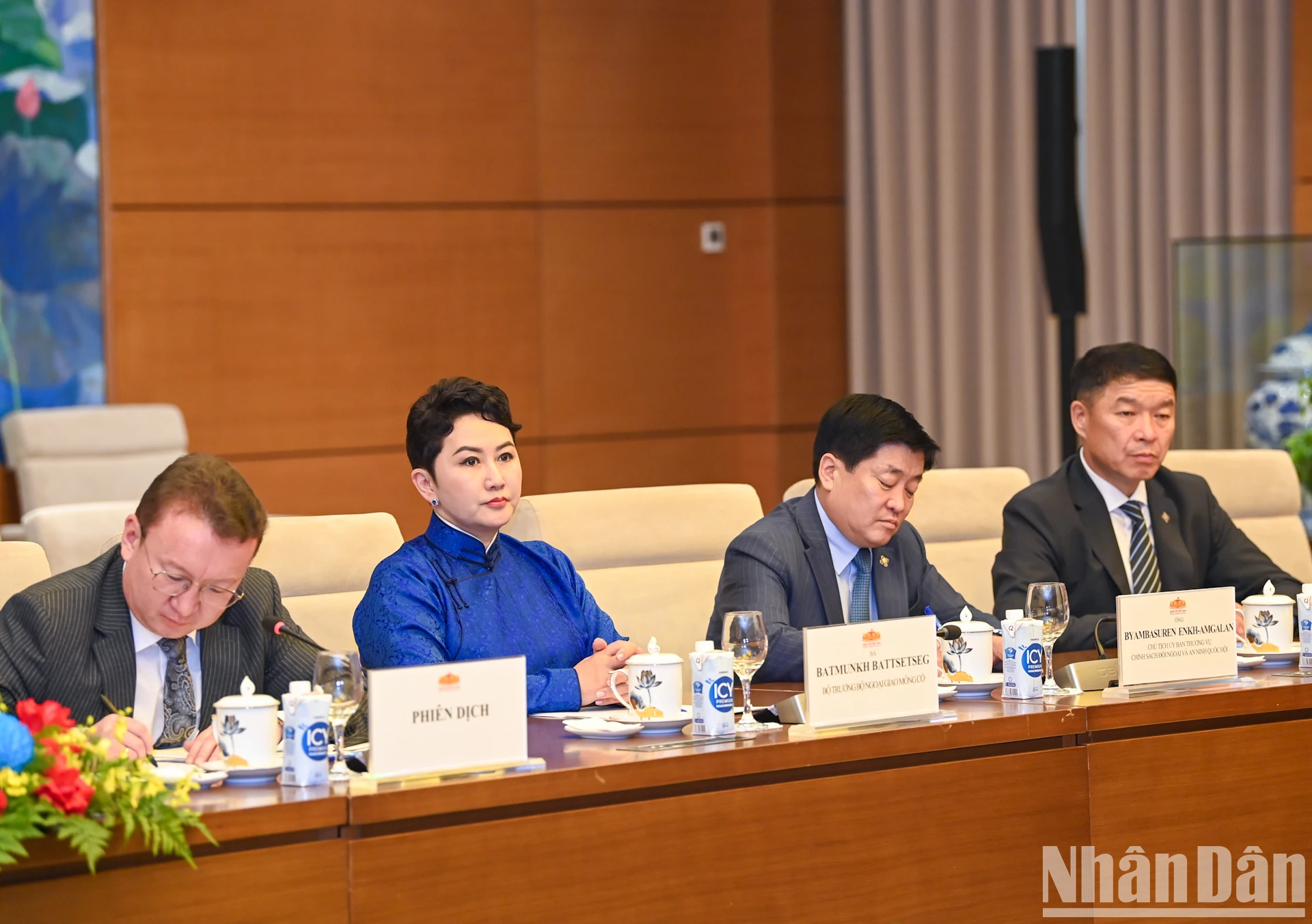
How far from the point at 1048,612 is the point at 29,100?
4.42 m

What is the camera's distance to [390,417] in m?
6.13

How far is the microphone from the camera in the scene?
2.49m

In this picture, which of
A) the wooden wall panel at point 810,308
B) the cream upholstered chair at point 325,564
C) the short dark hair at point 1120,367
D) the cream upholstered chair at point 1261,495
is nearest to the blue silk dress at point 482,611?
the cream upholstered chair at point 325,564

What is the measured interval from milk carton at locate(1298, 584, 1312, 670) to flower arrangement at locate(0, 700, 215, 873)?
74.1 inches

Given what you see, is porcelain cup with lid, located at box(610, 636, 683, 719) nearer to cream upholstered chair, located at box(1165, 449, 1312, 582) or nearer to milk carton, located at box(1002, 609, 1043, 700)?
milk carton, located at box(1002, 609, 1043, 700)

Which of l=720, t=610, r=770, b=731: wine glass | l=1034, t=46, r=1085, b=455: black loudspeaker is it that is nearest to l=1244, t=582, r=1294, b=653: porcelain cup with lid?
l=720, t=610, r=770, b=731: wine glass

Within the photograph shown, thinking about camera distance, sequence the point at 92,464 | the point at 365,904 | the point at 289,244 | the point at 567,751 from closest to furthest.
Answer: the point at 365,904
the point at 567,751
the point at 92,464
the point at 289,244

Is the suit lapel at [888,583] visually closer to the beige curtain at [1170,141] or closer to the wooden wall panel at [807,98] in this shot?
the beige curtain at [1170,141]

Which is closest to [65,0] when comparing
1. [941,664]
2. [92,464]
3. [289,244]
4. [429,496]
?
[289,244]

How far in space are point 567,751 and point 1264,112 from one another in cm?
514

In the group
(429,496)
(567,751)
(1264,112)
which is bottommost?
(567,751)

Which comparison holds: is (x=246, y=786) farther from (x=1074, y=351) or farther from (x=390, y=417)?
(x=1074, y=351)

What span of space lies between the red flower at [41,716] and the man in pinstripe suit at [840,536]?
130 centimetres

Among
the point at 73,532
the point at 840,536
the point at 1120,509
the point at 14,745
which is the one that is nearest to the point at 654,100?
the point at 1120,509
